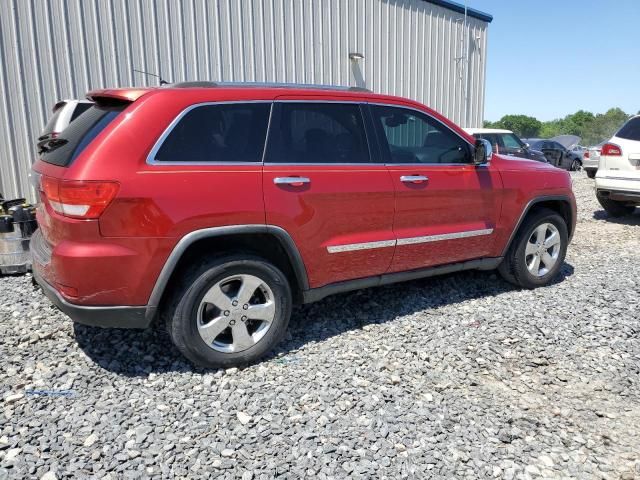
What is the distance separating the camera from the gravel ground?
2303 millimetres

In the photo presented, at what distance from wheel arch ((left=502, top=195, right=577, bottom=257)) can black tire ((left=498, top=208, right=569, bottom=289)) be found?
56mm

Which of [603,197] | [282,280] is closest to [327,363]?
[282,280]

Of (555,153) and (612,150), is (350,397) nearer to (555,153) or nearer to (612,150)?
(612,150)

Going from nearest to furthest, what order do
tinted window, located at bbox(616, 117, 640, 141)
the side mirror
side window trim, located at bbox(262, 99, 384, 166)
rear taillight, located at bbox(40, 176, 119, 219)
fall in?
rear taillight, located at bbox(40, 176, 119, 219) < side window trim, located at bbox(262, 99, 384, 166) < the side mirror < tinted window, located at bbox(616, 117, 640, 141)

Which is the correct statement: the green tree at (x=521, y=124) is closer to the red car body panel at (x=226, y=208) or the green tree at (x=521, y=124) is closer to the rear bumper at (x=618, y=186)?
the rear bumper at (x=618, y=186)

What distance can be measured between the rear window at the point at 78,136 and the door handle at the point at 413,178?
197 centimetres

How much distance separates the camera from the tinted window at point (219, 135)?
9.34 feet

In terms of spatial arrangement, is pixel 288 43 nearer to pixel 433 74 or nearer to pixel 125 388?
pixel 433 74

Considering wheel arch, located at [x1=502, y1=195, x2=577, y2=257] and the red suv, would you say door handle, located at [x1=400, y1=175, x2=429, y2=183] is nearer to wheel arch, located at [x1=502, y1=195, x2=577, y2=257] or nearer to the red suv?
the red suv

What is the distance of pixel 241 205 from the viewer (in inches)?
116

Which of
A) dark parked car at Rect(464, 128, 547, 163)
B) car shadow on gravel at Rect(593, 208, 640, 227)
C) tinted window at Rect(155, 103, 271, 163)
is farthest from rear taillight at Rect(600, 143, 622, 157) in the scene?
tinted window at Rect(155, 103, 271, 163)

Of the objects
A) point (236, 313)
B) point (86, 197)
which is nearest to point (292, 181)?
point (236, 313)

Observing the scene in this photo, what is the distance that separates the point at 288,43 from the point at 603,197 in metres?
6.35

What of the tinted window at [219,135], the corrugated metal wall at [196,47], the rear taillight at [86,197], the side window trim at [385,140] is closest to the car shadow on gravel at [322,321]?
the rear taillight at [86,197]
